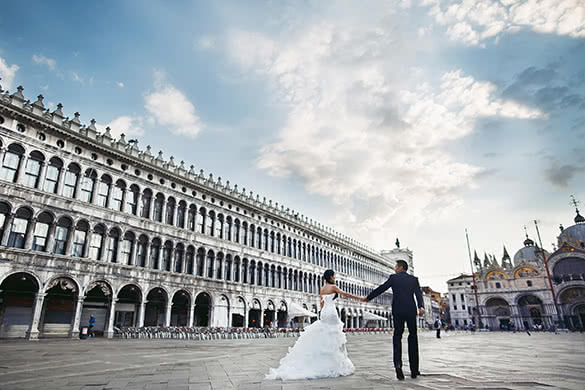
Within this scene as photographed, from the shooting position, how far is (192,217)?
108 feet

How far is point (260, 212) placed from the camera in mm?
40906

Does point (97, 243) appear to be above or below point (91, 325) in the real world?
above

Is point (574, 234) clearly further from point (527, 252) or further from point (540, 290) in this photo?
point (540, 290)

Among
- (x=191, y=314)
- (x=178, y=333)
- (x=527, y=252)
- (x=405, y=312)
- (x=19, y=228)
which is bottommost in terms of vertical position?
(x=178, y=333)

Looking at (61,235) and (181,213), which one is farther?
(181,213)

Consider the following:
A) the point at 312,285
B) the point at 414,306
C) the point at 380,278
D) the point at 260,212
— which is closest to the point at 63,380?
the point at 414,306

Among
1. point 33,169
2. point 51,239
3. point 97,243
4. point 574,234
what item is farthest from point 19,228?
point 574,234

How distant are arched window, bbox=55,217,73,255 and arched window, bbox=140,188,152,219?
585 centimetres

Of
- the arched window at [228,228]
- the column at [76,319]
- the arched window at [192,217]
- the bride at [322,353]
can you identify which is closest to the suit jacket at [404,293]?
the bride at [322,353]

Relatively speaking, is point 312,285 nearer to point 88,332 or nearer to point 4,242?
point 88,332

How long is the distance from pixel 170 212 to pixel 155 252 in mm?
3947

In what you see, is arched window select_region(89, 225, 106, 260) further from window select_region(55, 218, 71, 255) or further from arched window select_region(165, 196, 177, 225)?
arched window select_region(165, 196, 177, 225)

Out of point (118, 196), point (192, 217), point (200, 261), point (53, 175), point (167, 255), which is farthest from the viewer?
point (192, 217)

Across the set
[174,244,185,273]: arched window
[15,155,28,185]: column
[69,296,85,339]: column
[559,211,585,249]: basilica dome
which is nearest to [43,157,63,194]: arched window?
[15,155,28,185]: column
